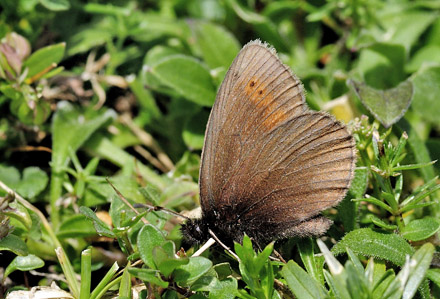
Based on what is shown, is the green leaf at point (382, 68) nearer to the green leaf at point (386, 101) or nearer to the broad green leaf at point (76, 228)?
the green leaf at point (386, 101)

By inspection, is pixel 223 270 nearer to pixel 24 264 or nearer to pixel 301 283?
pixel 301 283

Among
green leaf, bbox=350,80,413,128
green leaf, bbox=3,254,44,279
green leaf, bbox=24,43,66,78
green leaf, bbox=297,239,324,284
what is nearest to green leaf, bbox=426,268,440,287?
green leaf, bbox=297,239,324,284

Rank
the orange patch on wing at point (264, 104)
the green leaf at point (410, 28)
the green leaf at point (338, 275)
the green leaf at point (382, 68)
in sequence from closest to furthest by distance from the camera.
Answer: the green leaf at point (338, 275)
the orange patch on wing at point (264, 104)
the green leaf at point (382, 68)
the green leaf at point (410, 28)

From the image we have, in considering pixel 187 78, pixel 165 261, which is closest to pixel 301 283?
pixel 165 261

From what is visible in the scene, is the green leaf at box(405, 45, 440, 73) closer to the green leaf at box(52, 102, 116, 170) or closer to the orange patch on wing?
the orange patch on wing

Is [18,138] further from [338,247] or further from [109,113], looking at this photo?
[338,247]

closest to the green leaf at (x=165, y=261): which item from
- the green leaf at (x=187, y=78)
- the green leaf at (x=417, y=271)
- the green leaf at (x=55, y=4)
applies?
the green leaf at (x=417, y=271)
